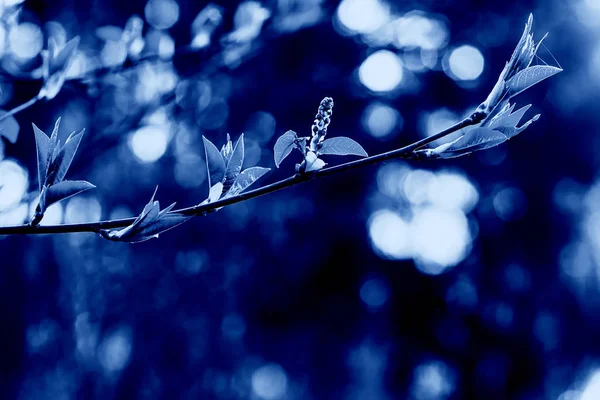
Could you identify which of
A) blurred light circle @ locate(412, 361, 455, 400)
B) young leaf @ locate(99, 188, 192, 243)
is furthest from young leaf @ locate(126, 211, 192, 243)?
blurred light circle @ locate(412, 361, 455, 400)

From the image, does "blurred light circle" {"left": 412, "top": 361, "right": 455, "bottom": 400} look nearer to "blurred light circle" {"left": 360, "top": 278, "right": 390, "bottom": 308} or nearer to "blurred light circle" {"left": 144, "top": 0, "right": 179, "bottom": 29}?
"blurred light circle" {"left": 360, "top": 278, "right": 390, "bottom": 308}

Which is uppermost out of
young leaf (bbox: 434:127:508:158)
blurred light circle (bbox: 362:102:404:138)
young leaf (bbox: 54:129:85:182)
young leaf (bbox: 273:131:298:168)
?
blurred light circle (bbox: 362:102:404:138)

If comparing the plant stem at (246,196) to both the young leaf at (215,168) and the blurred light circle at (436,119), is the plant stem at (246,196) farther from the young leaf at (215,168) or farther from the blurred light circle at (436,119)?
the blurred light circle at (436,119)

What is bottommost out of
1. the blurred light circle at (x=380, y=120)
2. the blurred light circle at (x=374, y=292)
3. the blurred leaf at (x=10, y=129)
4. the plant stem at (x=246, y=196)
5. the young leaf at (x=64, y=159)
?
the blurred light circle at (x=374, y=292)

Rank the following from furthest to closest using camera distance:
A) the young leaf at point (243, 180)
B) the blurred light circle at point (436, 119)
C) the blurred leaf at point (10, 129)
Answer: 1. the blurred light circle at point (436, 119)
2. the blurred leaf at point (10, 129)
3. the young leaf at point (243, 180)

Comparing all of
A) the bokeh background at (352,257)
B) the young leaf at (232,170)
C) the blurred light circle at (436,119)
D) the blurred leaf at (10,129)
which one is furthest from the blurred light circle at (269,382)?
the young leaf at (232,170)

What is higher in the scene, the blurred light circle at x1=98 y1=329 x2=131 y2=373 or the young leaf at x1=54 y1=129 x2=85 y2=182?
the young leaf at x1=54 y1=129 x2=85 y2=182

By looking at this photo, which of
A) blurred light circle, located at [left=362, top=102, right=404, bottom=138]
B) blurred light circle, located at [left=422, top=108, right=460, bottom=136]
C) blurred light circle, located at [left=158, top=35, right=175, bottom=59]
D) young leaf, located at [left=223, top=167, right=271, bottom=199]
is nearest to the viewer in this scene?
young leaf, located at [left=223, top=167, right=271, bottom=199]
